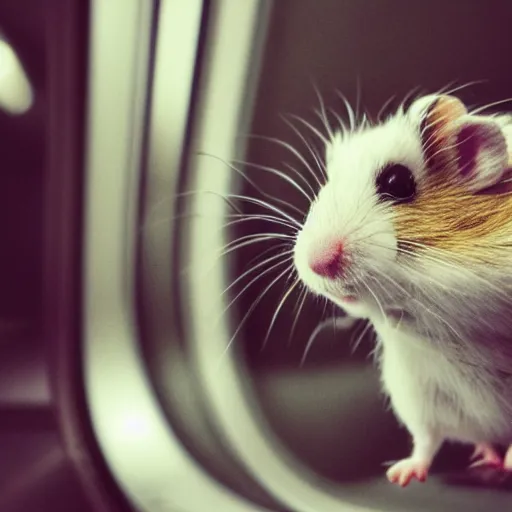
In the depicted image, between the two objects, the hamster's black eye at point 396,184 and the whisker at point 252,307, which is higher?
the hamster's black eye at point 396,184

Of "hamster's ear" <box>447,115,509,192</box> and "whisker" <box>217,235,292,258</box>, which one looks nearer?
"hamster's ear" <box>447,115,509,192</box>

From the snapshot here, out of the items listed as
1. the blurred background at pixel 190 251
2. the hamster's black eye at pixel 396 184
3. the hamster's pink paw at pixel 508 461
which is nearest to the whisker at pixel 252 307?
the blurred background at pixel 190 251

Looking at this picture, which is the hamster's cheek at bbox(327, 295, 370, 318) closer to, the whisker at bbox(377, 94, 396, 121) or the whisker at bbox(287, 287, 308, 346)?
the whisker at bbox(287, 287, 308, 346)

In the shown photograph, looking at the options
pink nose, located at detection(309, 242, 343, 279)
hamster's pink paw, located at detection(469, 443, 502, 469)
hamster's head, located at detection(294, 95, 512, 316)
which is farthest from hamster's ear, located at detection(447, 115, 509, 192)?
hamster's pink paw, located at detection(469, 443, 502, 469)

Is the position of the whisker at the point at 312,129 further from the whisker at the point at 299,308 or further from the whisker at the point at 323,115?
the whisker at the point at 299,308

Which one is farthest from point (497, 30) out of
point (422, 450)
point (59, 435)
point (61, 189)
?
point (59, 435)

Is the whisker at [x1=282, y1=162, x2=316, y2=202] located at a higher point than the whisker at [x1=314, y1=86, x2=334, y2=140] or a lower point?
lower
